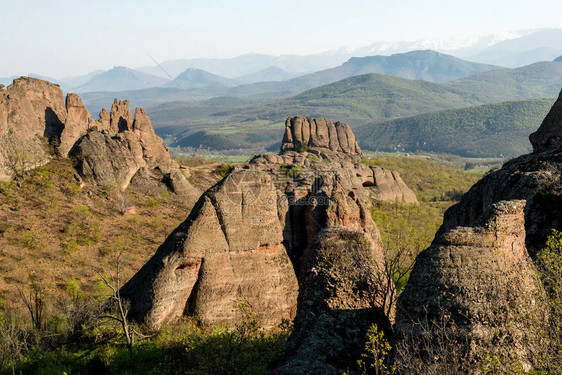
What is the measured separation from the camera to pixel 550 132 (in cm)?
3469

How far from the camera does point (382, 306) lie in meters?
16.6

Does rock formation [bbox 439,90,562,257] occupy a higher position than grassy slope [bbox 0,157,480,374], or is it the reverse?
rock formation [bbox 439,90,562,257]

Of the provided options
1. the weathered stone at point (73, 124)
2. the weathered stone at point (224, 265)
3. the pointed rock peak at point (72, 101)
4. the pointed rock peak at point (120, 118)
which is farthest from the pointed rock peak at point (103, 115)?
the weathered stone at point (224, 265)

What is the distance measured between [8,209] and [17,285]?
1434 centimetres

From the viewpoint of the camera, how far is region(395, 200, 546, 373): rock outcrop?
1253 centimetres

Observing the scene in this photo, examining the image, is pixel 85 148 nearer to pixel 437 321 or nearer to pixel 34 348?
pixel 34 348

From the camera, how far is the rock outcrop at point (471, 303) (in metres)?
12.5

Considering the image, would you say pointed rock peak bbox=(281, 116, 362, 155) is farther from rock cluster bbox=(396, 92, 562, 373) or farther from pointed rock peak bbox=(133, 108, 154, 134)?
rock cluster bbox=(396, 92, 562, 373)

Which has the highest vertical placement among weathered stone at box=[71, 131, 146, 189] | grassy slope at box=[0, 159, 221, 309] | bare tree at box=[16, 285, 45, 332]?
weathered stone at box=[71, 131, 146, 189]

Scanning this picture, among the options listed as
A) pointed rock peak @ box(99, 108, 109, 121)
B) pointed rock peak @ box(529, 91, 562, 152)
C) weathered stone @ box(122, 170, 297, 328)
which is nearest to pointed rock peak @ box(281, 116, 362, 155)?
pointed rock peak @ box(99, 108, 109, 121)

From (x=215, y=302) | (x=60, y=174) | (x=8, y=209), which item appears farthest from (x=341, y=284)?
(x=60, y=174)

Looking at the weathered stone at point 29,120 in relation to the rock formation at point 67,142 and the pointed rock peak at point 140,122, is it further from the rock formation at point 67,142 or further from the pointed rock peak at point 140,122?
the pointed rock peak at point 140,122

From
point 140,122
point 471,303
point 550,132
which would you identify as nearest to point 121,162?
point 140,122

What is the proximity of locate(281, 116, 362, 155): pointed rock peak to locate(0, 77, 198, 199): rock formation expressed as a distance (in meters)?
56.1
